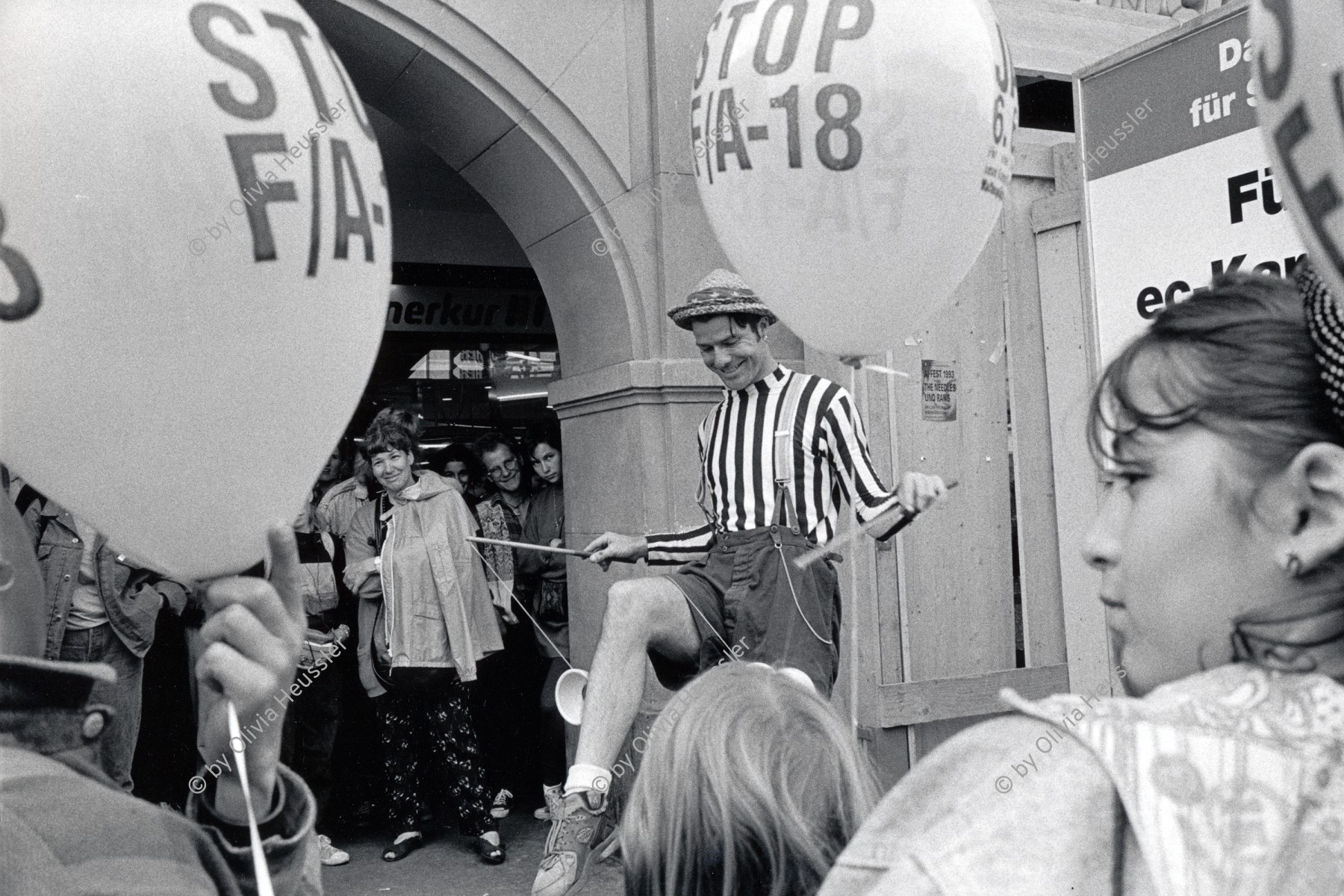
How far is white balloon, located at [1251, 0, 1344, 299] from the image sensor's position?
832mm

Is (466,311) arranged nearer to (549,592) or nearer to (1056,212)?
(549,592)

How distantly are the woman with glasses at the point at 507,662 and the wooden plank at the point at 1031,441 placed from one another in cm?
218

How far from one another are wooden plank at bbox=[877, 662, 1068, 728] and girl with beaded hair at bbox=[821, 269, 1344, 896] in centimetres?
375

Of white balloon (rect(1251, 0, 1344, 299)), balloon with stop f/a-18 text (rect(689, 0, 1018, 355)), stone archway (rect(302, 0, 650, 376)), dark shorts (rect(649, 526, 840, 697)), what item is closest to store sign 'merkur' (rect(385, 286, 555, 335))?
stone archway (rect(302, 0, 650, 376))

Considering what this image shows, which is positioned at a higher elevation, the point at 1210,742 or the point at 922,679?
the point at 1210,742

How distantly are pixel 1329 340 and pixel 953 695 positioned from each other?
13.0ft

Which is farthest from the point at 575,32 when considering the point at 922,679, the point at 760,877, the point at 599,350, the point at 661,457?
the point at 760,877

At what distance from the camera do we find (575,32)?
172 inches

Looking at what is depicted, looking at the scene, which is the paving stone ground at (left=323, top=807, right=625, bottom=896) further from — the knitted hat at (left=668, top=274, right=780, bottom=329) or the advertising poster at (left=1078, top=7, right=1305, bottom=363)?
the advertising poster at (left=1078, top=7, right=1305, bottom=363)

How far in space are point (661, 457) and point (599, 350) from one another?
1.75 ft

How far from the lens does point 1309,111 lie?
0.87 m

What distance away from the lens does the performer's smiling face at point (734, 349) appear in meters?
3.00

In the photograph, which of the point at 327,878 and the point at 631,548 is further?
the point at 327,878

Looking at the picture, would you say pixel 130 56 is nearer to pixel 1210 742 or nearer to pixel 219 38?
pixel 219 38
